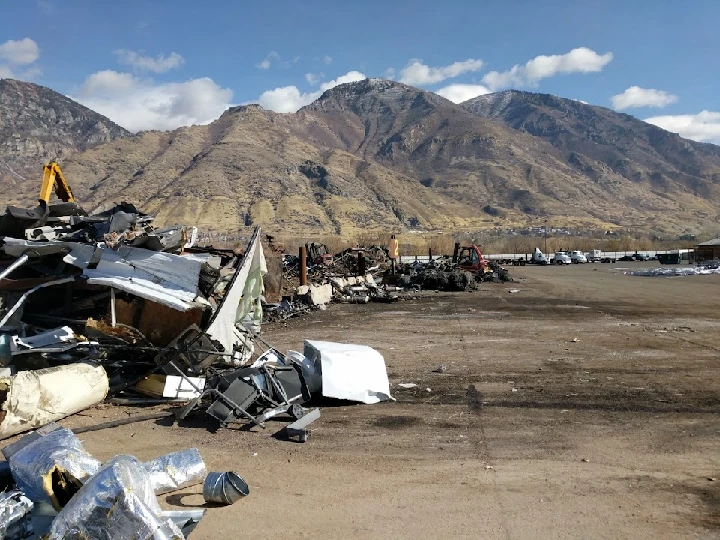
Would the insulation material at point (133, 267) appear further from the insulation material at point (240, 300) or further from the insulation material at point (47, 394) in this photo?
the insulation material at point (47, 394)

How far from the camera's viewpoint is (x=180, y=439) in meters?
6.77

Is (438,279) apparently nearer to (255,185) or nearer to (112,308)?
(112,308)

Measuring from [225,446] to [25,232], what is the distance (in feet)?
18.3

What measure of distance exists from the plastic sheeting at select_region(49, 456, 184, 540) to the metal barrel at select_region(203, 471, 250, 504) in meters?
1.46

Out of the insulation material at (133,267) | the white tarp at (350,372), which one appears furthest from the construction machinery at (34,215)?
the white tarp at (350,372)

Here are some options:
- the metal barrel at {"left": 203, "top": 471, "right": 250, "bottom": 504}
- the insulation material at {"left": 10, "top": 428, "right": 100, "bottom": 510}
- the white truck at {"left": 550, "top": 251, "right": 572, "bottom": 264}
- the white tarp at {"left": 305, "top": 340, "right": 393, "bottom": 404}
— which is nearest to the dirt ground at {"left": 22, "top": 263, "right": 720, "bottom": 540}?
the metal barrel at {"left": 203, "top": 471, "right": 250, "bottom": 504}

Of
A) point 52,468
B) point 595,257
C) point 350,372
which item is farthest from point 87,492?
point 595,257

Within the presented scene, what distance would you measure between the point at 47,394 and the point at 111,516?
13.3 feet

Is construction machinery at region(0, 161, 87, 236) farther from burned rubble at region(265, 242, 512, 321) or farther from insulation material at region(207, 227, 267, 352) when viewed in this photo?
burned rubble at region(265, 242, 512, 321)

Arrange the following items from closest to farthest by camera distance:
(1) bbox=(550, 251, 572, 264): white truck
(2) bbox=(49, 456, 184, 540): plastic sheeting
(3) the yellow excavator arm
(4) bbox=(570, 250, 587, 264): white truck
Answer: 1. (2) bbox=(49, 456, 184, 540): plastic sheeting
2. (3) the yellow excavator arm
3. (1) bbox=(550, 251, 572, 264): white truck
4. (4) bbox=(570, 250, 587, 264): white truck

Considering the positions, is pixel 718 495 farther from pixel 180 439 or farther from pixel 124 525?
pixel 180 439

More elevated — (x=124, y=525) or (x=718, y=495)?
(x=124, y=525)

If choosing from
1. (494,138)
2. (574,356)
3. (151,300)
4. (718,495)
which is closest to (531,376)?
(574,356)

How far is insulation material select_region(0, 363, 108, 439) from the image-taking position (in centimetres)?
647
